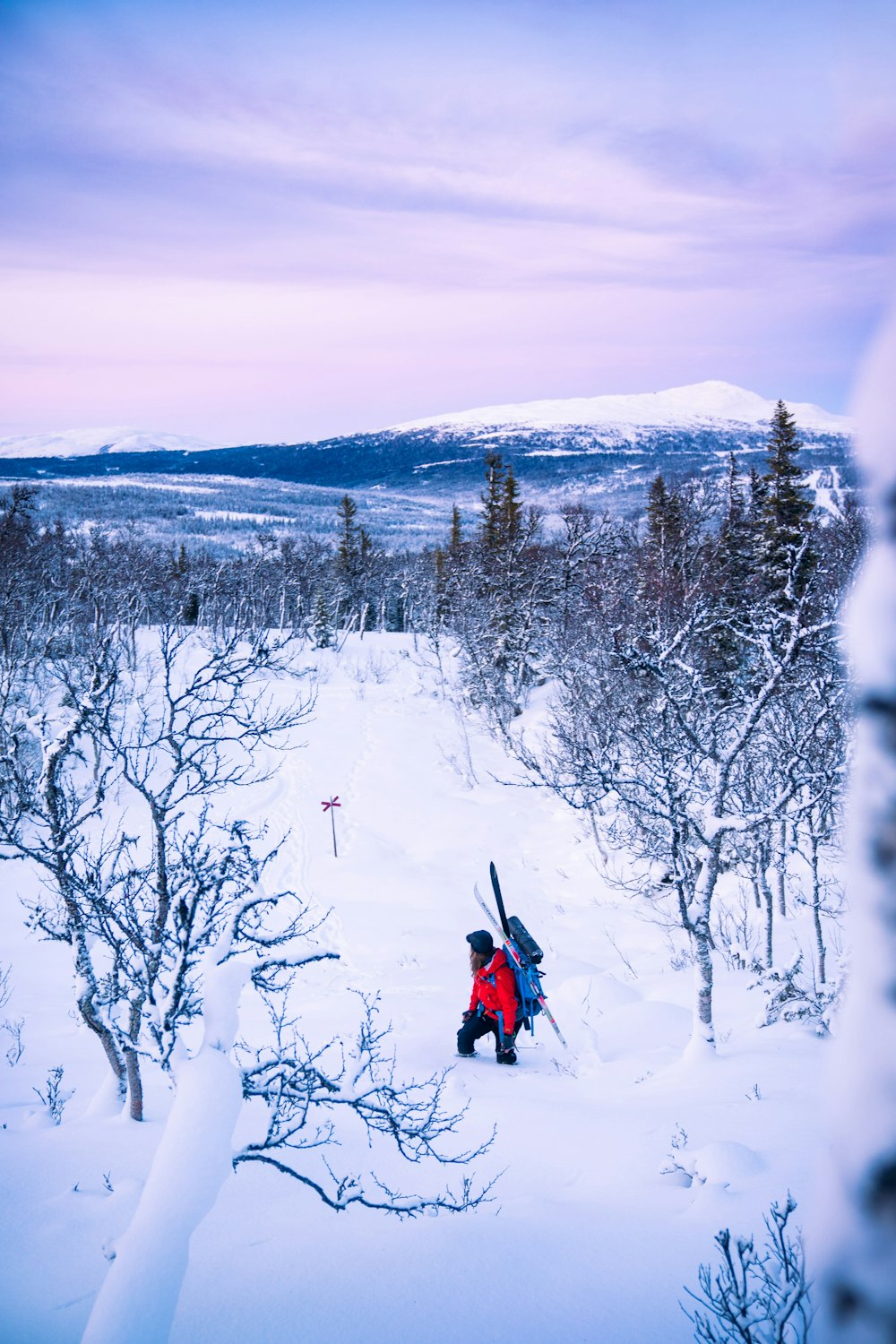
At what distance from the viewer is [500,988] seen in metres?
8.23

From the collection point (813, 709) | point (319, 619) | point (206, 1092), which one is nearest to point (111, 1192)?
point (206, 1092)

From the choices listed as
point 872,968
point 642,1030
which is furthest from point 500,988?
point 872,968

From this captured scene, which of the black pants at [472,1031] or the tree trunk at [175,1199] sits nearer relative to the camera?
the tree trunk at [175,1199]

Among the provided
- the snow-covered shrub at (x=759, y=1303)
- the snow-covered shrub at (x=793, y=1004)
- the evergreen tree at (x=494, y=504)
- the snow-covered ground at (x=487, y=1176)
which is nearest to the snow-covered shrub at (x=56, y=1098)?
the snow-covered ground at (x=487, y=1176)

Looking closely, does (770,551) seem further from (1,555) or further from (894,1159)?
(1,555)

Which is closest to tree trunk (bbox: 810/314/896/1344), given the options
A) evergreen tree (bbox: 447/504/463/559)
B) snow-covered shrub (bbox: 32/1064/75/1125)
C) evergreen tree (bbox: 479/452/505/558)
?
snow-covered shrub (bbox: 32/1064/75/1125)

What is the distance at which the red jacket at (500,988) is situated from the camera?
8.21m

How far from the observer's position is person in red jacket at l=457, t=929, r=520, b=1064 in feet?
27.0

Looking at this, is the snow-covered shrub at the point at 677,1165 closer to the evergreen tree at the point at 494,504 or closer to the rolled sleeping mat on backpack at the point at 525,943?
the rolled sleeping mat on backpack at the point at 525,943

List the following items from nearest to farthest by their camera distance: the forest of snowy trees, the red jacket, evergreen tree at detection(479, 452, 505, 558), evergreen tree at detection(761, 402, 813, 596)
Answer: the forest of snowy trees
the red jacket
evergreen tree at detection(761, 402, 813, 596)
evergreen tree at detection(479, 452, 505, 558)

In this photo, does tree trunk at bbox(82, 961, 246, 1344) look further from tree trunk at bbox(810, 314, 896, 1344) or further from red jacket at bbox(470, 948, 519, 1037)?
red jacket at bbox(470, 948, 519, 1037)

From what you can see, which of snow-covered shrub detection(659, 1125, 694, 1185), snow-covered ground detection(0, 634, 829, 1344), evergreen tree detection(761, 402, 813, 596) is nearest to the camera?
snow-covered ground detection(0, 634, 829, 1344)

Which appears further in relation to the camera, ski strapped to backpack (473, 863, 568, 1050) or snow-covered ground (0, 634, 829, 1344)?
ski strapped to backpack (473, 863, 568, 1050)

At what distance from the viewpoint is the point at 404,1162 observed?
5547 mm
